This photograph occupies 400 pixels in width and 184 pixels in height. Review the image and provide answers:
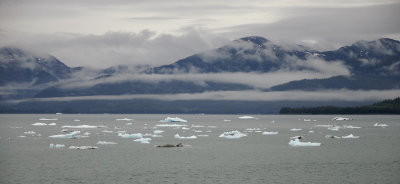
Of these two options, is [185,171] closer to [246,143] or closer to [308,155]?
[308,155]

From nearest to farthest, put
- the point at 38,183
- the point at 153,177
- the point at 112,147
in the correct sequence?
the point at 38,183, the point at 153,177, the point at 112,147

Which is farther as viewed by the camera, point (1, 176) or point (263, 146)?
point (263, 146)

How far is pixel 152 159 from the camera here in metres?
47.0

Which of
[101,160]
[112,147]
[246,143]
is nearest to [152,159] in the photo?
[101,160]

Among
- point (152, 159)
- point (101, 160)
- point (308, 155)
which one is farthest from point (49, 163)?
point (308, 155)

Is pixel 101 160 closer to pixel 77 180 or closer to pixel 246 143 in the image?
pixel 77 180

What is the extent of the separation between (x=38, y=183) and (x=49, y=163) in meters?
8.86

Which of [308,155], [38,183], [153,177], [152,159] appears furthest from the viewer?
[308,155]

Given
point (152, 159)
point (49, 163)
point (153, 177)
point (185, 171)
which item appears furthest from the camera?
point (152, 159)

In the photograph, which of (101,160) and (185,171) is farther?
(101,160)

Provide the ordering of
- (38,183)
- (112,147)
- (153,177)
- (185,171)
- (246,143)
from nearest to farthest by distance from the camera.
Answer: (38,183) → (153,177) → (185,171) → (112,147) → (246,143)

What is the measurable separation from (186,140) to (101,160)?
23.1 metres

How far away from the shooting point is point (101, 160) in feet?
151

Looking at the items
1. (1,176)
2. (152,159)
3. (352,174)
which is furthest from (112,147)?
(352,174)
